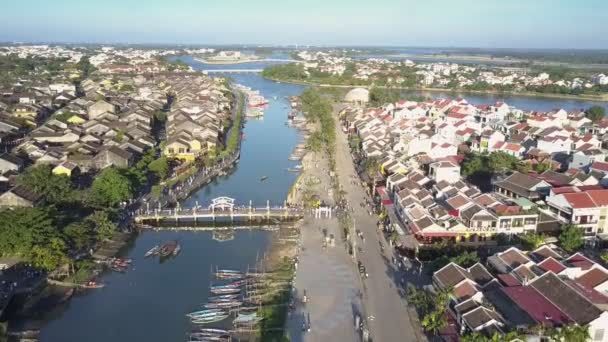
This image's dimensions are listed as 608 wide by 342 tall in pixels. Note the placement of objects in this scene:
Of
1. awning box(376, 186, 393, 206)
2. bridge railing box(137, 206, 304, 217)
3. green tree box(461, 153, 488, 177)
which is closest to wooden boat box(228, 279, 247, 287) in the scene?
bridge railing box(137, 206, 304, 217)

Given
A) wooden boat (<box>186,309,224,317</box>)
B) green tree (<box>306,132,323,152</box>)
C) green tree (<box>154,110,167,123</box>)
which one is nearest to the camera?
wooden boat (<box>186,309,224,317</box>)

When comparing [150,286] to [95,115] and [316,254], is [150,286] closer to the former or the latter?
[316,254]

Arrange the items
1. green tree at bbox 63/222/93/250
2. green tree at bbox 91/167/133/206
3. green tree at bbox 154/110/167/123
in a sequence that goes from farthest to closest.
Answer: green tree at bbox 154/110/167/123
green tree at bbox 91/167/133/206
green tree at bbox 63/222/93/250

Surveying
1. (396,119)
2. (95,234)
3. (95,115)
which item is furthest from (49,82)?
(95,234)

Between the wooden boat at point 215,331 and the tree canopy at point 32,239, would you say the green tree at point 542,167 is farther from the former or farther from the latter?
the tree canopy at point 32,239

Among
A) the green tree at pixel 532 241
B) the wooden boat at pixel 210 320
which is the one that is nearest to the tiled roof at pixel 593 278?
the green tree at pixel 532 241

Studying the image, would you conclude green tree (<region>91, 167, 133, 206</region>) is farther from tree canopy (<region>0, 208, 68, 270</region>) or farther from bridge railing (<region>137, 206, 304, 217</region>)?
tree canopy (<region>0, 208, 68, 270</region>)

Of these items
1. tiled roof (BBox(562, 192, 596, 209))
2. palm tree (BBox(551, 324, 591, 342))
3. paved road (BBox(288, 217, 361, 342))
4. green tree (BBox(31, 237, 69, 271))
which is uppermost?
tiled roof (BBox(562, 192, 596, 209))
